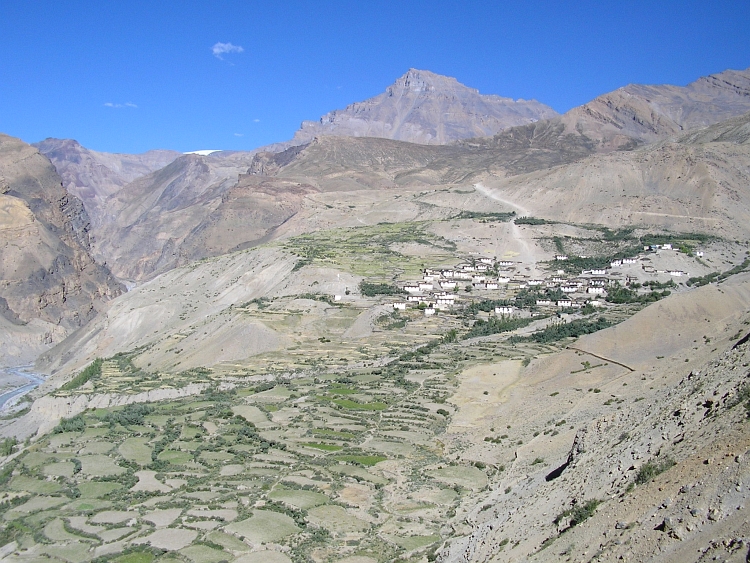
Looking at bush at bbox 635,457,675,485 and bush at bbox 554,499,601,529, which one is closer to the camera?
bush at bbox 635,457,675,485

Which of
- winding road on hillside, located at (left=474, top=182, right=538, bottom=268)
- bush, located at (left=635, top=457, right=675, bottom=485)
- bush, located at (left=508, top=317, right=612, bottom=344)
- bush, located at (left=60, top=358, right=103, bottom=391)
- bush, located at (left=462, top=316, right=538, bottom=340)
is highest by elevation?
winding road on hillside, located at (left=474, top=182, right=538, bottom=268)

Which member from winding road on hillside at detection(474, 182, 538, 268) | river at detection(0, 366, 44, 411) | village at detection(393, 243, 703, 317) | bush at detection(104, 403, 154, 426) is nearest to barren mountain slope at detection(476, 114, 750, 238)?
winding road on hillside at detection(474, 182, 538, 268)

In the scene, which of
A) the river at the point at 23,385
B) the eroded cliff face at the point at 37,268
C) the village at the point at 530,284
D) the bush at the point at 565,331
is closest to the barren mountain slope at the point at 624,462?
the bush at the point at 565,331

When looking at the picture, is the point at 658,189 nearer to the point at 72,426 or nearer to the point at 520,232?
the point at 520,232

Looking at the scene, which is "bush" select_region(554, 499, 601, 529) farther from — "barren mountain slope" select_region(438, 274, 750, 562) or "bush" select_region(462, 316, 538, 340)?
"bush" select_region(462, 316, 538, 340)

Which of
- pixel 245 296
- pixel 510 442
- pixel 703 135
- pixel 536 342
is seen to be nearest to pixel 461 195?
pixel 703 135

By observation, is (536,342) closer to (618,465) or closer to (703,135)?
(618,465)
